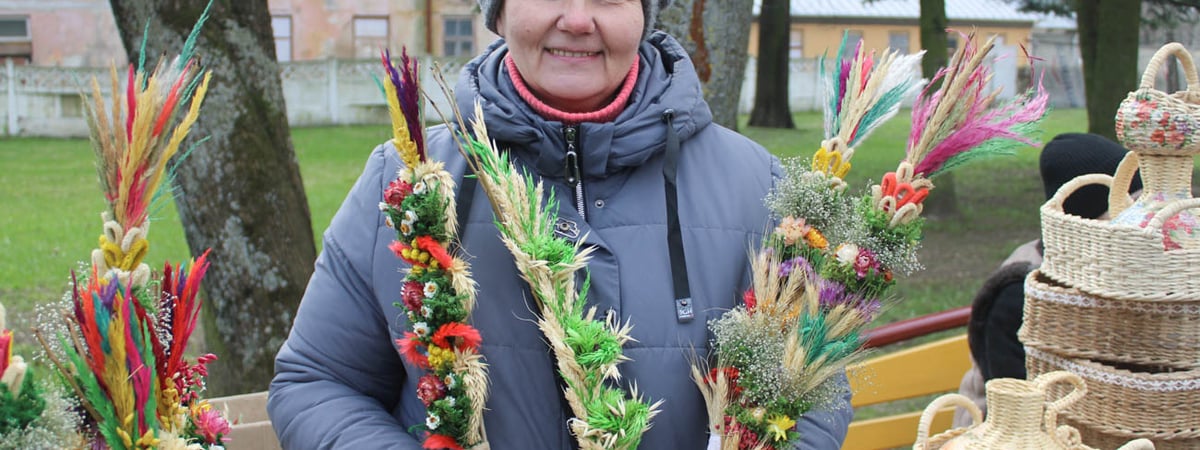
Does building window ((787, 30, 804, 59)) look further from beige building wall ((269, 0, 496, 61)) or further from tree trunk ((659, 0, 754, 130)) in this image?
tree trunk ((659, 0, 754, 130))

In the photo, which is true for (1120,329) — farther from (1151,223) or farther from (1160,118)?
(1160,118)

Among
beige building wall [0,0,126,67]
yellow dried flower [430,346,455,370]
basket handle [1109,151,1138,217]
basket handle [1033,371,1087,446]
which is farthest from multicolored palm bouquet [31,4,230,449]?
beige building wall [0,0,126,67]

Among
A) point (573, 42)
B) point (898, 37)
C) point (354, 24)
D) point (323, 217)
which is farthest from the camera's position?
point (898, 37)

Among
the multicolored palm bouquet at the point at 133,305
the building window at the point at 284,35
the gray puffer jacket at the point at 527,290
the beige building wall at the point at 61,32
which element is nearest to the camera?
the multicolored palm bouquet at the point at 133,305

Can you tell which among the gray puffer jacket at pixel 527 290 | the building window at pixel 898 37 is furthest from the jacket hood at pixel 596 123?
the building window at pixel 898 37

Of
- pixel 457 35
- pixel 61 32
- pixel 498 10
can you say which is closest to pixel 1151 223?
pixel 498 10

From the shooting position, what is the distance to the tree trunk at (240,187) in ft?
13.6

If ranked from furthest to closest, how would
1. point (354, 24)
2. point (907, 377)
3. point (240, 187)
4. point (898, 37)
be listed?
point (898, 37), point (354, 24), point (240, 187), point (907, 377)

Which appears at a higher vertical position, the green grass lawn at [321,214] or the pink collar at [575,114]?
the pink collar at [575,114]

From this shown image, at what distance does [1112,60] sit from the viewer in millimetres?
9109

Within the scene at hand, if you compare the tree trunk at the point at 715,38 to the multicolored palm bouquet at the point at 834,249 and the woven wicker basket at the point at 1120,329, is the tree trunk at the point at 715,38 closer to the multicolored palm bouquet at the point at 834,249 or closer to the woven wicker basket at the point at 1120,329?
the multicolored palm bouquet at the point at 834,249

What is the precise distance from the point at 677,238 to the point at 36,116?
2227cm

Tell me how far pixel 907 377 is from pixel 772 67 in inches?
680

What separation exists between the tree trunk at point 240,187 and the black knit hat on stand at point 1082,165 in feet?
8.87
